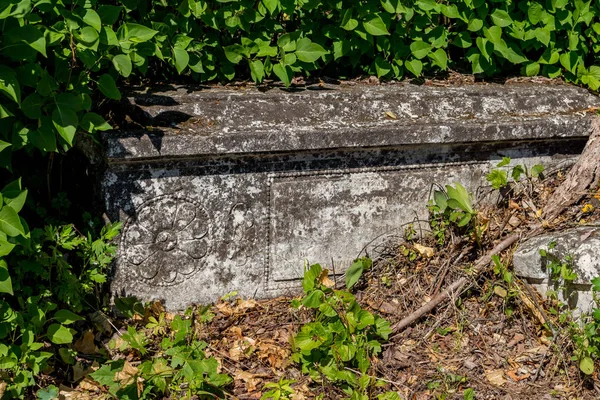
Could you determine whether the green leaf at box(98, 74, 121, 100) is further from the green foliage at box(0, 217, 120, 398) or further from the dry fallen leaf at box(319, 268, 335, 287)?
the dry fallen leaf at box(319, 268, 335, 287)

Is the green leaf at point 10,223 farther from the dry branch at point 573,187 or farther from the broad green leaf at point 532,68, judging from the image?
the broad green leaf at point 532,68

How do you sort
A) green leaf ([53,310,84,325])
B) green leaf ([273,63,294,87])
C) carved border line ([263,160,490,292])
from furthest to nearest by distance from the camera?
green leaf ([273,63,294,87]) < carved border line ([263,160,490,292]) < green leaf ([53,310,84,325])

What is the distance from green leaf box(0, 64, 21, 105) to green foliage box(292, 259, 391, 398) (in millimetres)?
1419

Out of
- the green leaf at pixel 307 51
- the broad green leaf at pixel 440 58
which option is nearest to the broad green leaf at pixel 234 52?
the green leaf at pixel 307 51

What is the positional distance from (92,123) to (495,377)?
2.05 m

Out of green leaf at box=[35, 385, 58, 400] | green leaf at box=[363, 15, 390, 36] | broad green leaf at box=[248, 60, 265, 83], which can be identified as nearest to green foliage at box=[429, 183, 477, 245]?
green leaf at box=[363, 15, 390, 36]

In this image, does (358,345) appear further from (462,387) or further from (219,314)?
(219,314)

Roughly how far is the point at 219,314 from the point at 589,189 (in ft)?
6.55

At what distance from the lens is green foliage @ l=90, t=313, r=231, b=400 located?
3.20 meters

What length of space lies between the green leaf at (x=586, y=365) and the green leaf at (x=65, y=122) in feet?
7.52

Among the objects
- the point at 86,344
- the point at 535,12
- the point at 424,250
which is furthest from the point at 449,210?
the point at 86,344

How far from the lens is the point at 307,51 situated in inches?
157

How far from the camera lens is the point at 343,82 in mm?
4328

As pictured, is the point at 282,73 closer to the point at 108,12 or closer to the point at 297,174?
the point at 297,174
